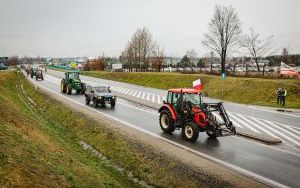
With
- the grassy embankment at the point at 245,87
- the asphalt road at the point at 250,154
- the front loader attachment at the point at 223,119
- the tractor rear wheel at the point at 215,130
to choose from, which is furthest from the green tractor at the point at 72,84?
the tractor rear wheel at the point at 215,130

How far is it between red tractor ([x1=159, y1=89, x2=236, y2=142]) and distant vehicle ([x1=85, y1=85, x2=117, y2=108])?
10.9 metres

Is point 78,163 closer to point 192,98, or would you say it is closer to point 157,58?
point 192,98

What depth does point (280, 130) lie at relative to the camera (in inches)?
773

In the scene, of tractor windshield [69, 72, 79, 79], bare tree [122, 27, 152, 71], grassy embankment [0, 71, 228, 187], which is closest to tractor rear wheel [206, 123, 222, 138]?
grassy embankment [0, 71, 228, 187]

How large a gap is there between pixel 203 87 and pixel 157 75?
49.1 feet

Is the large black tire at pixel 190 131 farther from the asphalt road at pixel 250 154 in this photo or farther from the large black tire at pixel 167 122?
the large black tire at pixel 167 122

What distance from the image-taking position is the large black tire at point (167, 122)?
17.6 m

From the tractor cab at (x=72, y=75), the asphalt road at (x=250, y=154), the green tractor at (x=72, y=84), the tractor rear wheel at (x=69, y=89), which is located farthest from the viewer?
the tractor cab at (x=72, y=75)

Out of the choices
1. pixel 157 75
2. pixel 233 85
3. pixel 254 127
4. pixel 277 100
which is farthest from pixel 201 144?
pixel 157 75

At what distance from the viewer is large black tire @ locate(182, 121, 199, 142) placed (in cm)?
1580

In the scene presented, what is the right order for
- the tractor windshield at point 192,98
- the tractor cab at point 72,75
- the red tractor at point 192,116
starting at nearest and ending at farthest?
the red tractor at point 192,116 < the tractor windshield at point 192,98 < the tractor cab at point 72,75

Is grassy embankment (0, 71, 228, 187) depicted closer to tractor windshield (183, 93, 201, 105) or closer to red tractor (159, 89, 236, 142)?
red tractor (159, 89, 236, 142)

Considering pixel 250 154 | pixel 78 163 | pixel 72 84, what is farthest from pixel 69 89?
pixel 250 154

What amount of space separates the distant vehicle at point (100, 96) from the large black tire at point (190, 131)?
13.0 m
